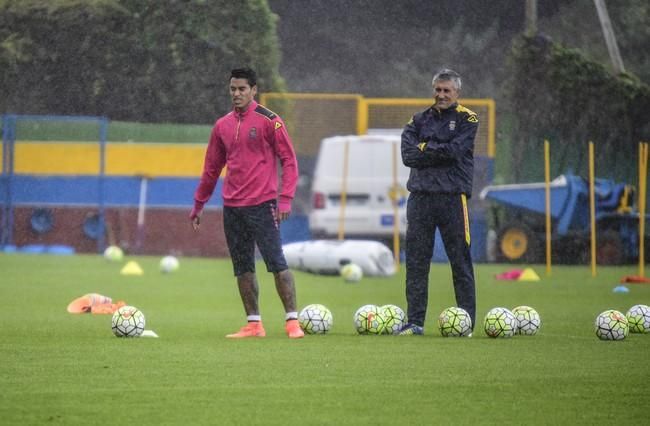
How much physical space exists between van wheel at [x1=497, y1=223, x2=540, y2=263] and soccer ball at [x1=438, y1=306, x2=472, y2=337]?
1440cm

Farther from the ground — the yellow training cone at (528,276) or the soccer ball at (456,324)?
the yellow training cone at (528,276)

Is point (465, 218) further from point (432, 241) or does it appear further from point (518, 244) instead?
point (518, 244)

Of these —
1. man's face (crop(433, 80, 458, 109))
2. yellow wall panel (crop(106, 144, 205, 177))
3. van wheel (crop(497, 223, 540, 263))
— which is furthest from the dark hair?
van wheel (crop(497, 223, 540, 263))

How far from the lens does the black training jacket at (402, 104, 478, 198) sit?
10.6 metres

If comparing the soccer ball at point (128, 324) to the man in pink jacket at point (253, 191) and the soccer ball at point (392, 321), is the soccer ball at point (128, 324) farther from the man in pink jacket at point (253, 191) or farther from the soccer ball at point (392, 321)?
the soccer ball at point (392, 321)

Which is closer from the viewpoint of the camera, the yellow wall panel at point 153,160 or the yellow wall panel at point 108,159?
the yellow wall panel at point 153,160

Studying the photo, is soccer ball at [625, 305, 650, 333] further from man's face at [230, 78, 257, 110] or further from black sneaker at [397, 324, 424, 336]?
man's face at [230, 78, 257, 110]

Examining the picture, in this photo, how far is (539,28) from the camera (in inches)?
965

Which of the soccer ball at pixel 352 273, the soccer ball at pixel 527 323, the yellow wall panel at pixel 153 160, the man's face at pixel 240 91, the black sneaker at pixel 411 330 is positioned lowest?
the black sneaker at pixel 411 330

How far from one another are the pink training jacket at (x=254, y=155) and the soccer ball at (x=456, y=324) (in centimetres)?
146

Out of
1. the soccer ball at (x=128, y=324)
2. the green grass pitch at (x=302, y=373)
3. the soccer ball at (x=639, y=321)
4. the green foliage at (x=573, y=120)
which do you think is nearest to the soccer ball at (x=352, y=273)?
the green grass pitch at (x=302, y=373)

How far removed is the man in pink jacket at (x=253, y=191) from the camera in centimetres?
1050

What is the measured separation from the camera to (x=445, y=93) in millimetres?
10555

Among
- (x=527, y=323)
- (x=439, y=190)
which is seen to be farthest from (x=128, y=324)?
(x=527, y=323)
